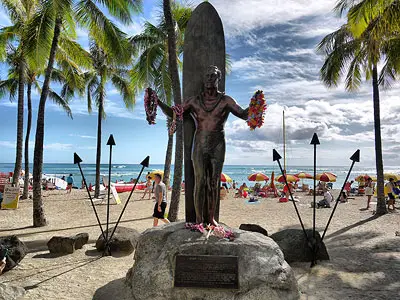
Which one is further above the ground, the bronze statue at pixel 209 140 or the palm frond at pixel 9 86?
the palm frond at pixel 9 86

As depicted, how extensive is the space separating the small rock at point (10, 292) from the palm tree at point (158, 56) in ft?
37.6

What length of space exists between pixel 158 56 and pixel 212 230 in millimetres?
12979

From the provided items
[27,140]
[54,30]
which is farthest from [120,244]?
[27,140]

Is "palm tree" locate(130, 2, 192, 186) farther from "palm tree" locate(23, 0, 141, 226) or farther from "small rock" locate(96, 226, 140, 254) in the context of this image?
"small rock" locate(96, 226, 140, 254)

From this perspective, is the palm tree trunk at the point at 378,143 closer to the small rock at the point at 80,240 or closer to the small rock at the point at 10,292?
the small rock at the point at 80,240

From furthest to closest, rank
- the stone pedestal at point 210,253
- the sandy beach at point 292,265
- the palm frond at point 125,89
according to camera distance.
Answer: the palm frond at point 125,89 → the sandy beach at point 292,265 → the stone pedestal at point 210,253

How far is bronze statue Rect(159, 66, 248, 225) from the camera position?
4.85 meters

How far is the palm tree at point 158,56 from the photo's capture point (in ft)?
51.4

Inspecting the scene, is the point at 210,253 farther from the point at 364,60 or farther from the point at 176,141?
the point at 364,60

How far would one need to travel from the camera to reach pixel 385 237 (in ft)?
30.0

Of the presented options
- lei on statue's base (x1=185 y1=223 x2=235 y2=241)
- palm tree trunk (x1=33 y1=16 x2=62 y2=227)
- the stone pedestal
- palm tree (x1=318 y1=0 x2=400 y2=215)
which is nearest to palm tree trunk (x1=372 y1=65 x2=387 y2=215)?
palm tree (x1=318 y1=0 x2=400 y2=215)

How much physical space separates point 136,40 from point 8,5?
5906 mm

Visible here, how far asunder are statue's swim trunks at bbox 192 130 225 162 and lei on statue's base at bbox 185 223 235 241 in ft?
3.28

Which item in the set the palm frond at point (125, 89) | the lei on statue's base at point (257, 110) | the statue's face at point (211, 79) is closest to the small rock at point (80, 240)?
the statue's face at point (211, 79)
